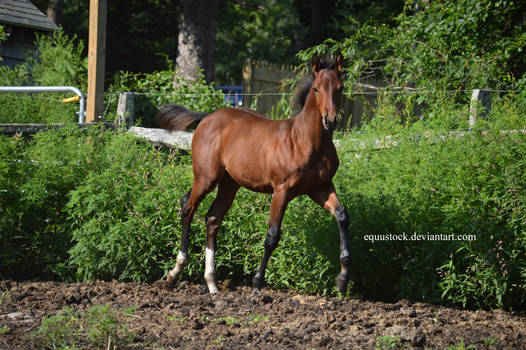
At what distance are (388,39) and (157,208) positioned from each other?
19.2ft

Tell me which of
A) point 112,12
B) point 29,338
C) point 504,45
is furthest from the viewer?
point 112,12

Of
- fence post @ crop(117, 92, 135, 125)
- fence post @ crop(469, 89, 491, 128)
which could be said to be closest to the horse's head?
fence post @ crop(469, 89, 491, 128)

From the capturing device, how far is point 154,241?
6.34 m

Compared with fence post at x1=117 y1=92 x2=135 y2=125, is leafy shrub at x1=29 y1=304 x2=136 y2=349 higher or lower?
lower

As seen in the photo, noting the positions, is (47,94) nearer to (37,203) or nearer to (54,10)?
(37,203)

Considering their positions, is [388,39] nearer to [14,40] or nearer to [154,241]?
[154,241]

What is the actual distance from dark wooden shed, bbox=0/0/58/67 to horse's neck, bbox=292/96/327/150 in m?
11.4

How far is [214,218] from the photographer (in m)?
5.95

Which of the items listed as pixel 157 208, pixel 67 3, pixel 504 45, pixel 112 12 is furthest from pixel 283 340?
pixel 67 3

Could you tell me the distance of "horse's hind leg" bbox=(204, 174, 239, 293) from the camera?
5.90 meters

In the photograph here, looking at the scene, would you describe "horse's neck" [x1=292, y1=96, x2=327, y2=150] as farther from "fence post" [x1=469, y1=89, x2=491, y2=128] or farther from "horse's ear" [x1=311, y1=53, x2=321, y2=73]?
"fence post" [x1=469, y1=89, x2=491, y2=128]

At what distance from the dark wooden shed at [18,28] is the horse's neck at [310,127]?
1142 cm

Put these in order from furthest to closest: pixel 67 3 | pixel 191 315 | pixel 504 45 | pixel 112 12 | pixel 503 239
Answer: pixel 67 3
pixel 112 12
pixel 504 45
pixel 503 239
pixel 191 315

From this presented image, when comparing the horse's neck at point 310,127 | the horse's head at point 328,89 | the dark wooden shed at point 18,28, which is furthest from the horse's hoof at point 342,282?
the dark wooden shed at point 18,28
